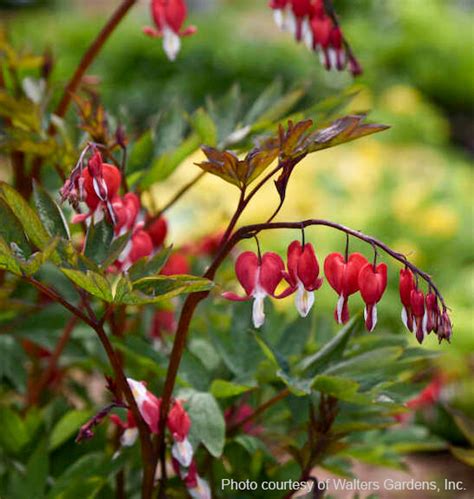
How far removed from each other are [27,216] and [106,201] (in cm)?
8

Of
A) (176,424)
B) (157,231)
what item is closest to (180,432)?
(176,424)

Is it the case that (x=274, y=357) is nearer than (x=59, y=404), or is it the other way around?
(x=274, y=357)

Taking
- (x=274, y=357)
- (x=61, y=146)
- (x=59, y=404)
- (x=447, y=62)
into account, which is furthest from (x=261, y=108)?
(x=447, y=62)

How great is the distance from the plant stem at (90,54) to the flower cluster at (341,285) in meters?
0.41

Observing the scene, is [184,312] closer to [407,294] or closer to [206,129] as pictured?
[407,294]

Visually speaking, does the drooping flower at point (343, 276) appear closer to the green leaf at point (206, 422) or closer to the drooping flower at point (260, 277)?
the drooping flower at point (260, 277)

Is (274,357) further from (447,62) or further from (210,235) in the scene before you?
(447,62)

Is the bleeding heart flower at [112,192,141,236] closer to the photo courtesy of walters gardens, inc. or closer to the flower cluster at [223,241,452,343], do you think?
the photo courtesy of walters gardens, inc.

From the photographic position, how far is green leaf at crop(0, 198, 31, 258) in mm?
839

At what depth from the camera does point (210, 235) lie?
1632mm

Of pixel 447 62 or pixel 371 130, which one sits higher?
pixel 447 62

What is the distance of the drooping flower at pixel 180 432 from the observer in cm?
92

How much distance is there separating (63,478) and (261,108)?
1.79 ft

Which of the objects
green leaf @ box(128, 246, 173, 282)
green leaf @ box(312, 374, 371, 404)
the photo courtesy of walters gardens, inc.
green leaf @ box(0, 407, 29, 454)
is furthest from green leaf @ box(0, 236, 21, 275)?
green leaf @ box(0, 407, 29, 454)
